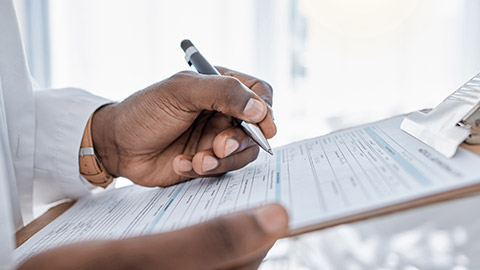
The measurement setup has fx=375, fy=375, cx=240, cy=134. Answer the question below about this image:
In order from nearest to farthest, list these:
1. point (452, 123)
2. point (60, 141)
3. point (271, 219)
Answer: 1. point (271, 219)
2. point (452, 123)
3. point (60, 141)

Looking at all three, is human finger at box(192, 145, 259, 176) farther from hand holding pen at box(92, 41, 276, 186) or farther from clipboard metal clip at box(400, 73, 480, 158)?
clipboard metal clip at box(400, 73, 480, 158)

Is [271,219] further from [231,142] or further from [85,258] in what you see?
[231,142]

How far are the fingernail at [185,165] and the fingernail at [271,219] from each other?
301 mm

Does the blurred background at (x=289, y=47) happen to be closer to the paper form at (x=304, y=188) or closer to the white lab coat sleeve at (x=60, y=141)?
the white lab coat sleeve at (x=60, y=141)

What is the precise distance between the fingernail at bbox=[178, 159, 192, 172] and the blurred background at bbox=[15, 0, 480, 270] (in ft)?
3.23

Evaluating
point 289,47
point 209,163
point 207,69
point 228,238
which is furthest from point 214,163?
point 289,47

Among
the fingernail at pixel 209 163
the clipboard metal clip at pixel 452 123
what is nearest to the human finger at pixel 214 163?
the fingernail at pixel 209 163

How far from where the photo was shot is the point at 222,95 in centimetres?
47

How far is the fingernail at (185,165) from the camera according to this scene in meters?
0.53

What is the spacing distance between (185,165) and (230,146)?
0.23 ft

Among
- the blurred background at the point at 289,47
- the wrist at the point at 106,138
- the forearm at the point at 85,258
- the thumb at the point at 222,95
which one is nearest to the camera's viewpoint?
the forearm at the point at 85,258

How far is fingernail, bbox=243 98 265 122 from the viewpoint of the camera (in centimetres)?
47

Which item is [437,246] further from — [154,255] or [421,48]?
[421,48]

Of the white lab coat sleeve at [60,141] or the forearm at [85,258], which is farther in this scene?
the white lab coat sleeve at [60,141]
